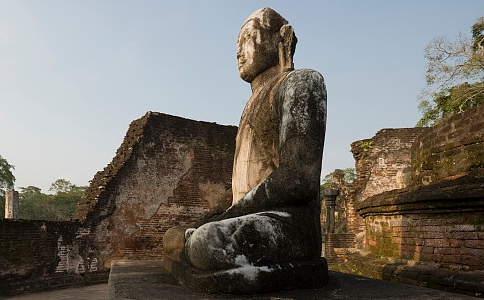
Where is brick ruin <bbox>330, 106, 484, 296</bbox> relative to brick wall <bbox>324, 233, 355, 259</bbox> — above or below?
above

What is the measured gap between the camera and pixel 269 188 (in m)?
2.22

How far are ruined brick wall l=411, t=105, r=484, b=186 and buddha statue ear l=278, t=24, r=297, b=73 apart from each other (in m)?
3.17

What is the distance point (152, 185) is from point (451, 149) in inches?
274

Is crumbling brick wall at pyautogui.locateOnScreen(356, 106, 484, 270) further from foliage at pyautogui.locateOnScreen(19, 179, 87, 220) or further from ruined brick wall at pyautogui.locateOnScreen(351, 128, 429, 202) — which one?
foliage at pyautogui.locateOnScreen(19, 179, 87, 220)

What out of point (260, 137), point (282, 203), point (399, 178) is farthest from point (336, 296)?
point (399, 178)

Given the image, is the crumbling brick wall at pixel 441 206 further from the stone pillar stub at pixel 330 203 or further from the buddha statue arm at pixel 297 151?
the stone pillar stub at pixel 330 203

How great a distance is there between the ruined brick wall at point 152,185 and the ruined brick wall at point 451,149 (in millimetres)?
6064

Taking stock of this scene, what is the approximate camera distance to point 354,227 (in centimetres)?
1589

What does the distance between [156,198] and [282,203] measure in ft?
28.8

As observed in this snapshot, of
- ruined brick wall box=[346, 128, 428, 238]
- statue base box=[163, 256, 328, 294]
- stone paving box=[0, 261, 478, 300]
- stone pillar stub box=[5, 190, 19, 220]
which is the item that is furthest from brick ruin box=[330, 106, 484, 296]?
stone pillar stub box=[5, 190, 19, 220]

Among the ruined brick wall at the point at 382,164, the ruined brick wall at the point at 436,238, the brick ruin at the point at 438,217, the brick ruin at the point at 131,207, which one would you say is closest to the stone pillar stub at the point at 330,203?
the ruined brick wall at the point at 382,164

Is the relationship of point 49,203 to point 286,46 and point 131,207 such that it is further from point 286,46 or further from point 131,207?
point 286,46

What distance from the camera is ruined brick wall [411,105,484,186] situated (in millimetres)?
5055

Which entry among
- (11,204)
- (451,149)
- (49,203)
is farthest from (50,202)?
(451,149)
